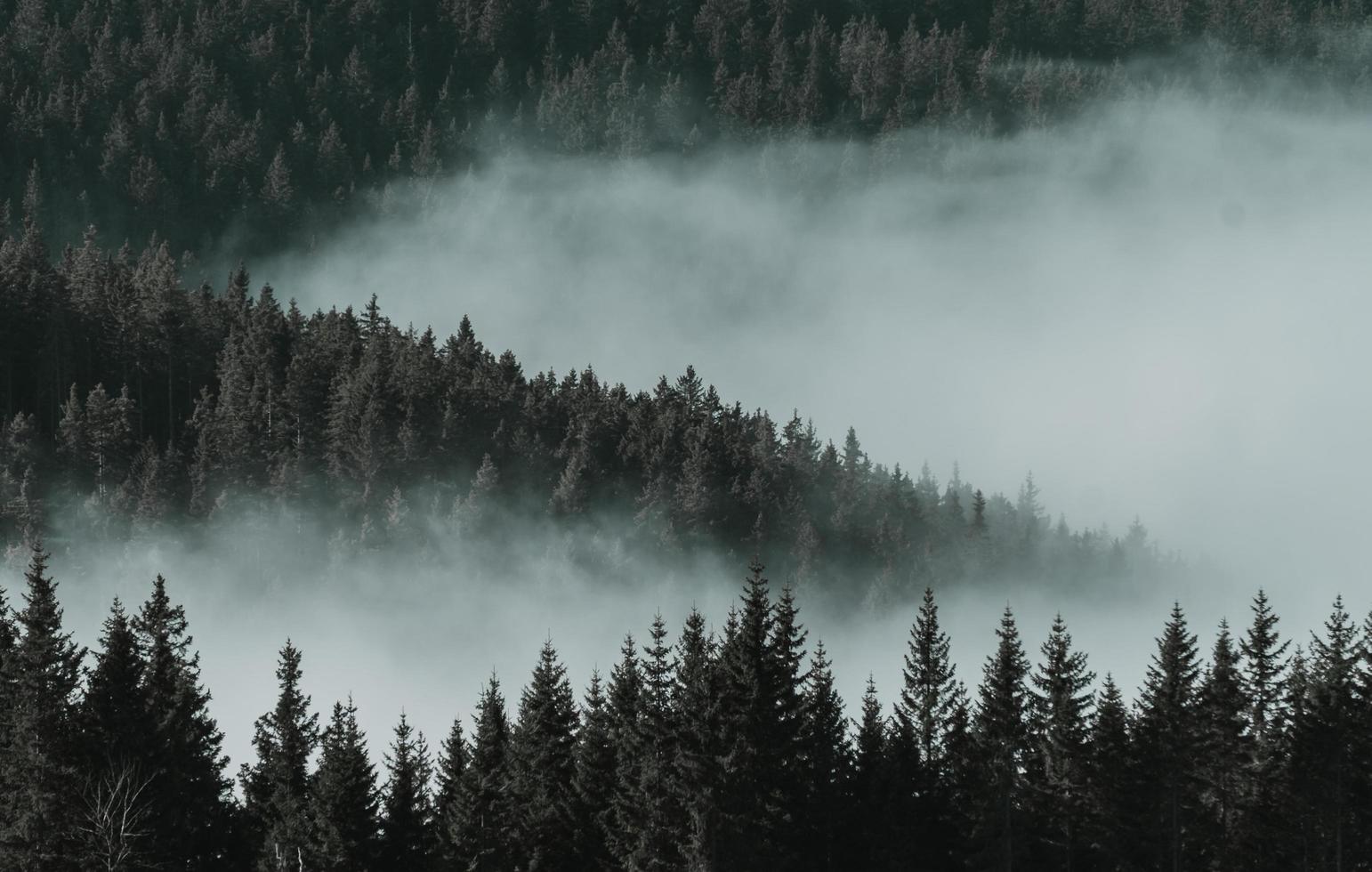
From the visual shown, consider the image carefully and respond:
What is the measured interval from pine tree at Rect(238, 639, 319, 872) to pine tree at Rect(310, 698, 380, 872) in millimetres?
825

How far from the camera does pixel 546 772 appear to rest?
71562 millimetres

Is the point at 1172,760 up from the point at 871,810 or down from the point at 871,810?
up

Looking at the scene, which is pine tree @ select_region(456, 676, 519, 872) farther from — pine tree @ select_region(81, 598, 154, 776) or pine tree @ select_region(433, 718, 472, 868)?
pine tree @ select_region(81, 598, 154, 776)

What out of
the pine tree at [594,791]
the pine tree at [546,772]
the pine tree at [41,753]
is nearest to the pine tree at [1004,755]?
the pine tree at [594,791]

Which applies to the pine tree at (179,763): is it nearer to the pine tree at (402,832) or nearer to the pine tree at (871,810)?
the pine tree at (402,832)

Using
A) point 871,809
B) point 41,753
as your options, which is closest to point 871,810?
point 871,809

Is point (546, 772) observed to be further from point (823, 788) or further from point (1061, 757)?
point (1061, 757)

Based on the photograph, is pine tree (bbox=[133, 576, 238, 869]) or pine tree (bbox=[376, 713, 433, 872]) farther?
pine tree (bbox=[376, 713, 433, 872])

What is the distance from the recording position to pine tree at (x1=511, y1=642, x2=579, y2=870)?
6894cm

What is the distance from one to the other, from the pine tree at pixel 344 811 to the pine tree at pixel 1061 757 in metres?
25.7

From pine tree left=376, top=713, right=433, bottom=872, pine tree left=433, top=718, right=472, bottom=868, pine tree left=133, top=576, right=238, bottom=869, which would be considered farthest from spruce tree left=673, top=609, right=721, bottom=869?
pine tree left=133, top=576, right=238, bottom=869

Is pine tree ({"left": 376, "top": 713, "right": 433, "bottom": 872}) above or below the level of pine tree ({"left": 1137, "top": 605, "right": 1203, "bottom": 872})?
below

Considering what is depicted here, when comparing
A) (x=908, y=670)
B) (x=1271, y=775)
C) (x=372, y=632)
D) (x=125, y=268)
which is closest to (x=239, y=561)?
(x=372, y=632)

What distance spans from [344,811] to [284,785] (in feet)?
15.7
